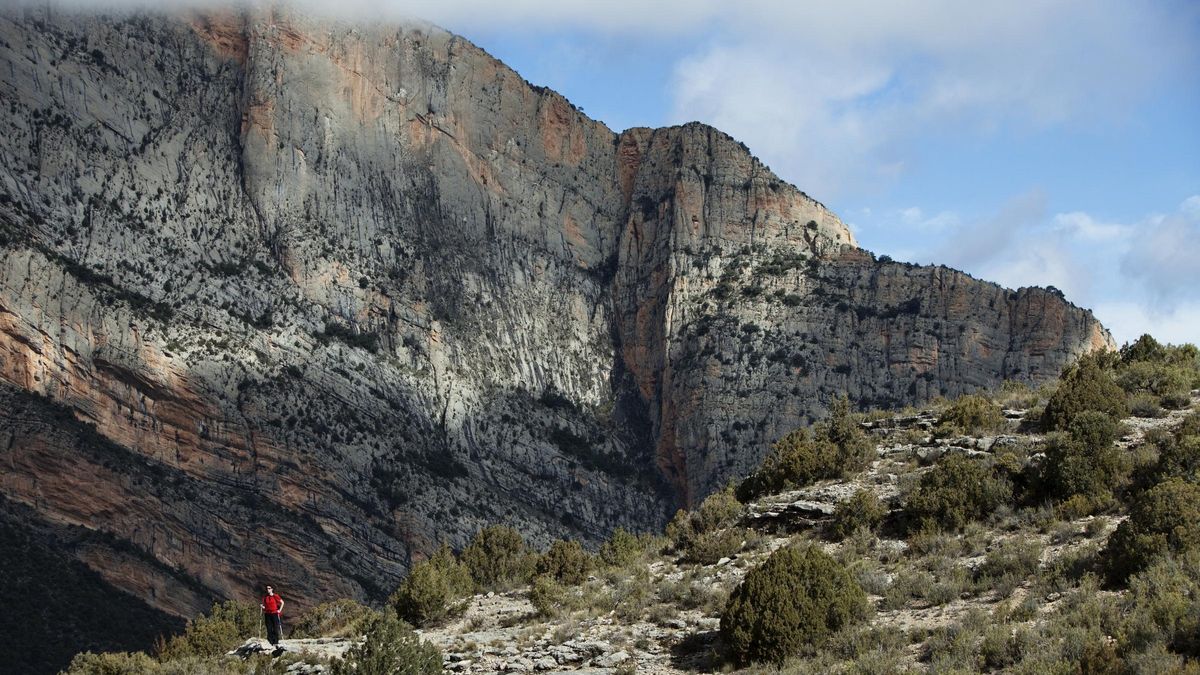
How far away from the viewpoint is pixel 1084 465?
29281 mm

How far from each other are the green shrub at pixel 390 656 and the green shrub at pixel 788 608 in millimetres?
5119

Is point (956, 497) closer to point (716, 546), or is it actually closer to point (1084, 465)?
point (1084, 465)

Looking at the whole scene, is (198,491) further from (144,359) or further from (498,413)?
(498,413)

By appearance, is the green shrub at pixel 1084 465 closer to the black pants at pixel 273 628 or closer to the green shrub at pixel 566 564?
the green shrub at pixel 566 564

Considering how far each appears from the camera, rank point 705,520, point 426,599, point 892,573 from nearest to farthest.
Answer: point 892,573 → point 426,599 → point 705,520

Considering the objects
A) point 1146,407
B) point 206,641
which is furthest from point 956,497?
point 206,641

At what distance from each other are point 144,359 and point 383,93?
37383 millimetres

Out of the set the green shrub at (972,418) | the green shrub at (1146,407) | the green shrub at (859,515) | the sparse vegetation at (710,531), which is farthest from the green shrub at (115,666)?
the green shrub at (1146,407)

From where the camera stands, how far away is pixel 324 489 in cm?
9281

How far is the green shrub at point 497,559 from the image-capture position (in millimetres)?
40737

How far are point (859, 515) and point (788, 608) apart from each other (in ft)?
23.1

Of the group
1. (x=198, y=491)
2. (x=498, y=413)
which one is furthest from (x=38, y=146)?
(x=498, y=413)

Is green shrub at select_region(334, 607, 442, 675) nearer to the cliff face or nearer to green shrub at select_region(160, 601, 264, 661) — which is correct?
green shrub at select_region(160, 601, 264, 661)

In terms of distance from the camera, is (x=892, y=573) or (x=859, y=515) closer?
(x=892, y=573)
